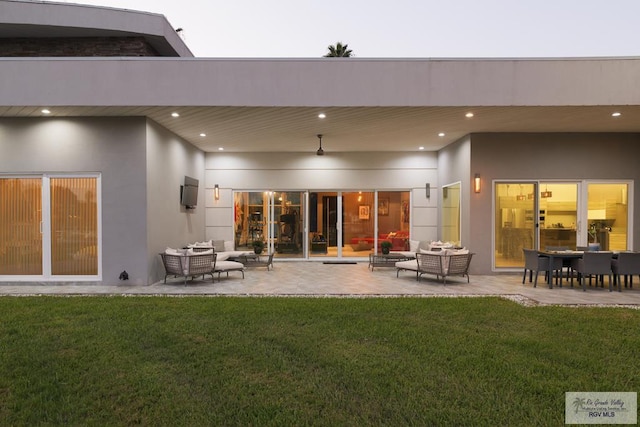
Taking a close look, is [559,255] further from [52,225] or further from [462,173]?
[52,225]

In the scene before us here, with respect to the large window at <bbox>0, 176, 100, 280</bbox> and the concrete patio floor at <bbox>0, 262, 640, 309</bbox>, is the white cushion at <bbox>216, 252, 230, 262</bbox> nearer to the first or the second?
the concrete patio floor at <bbox>0, 262, 640, 309</bbox>

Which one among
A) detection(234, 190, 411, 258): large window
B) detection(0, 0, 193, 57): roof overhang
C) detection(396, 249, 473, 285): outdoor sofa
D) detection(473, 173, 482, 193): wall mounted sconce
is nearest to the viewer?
A: detection(396, 249, 473, 285): outdoor sofa

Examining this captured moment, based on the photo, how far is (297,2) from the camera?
43250 mm

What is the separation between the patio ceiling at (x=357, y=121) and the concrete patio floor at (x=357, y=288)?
3453 mm

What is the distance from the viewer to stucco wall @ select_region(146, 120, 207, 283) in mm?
7910

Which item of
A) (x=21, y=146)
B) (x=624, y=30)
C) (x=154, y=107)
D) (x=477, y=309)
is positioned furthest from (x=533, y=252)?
(x=624, y=30)

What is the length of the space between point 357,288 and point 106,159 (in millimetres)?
5710

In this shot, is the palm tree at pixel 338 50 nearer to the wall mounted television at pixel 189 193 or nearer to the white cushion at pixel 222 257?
the wall mounted television at pixel 189 193

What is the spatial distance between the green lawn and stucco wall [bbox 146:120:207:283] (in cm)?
244

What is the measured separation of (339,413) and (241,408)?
2.42 ft

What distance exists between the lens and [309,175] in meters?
12.1

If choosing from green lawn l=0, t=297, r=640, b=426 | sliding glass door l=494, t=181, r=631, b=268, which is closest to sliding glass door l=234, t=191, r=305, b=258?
sliding glass door l=494, t=181, r=631, b=268

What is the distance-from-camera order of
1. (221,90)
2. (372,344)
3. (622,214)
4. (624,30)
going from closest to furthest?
1. (372,344)
2. (221,90)
3. (622,214)
4. (624,30)

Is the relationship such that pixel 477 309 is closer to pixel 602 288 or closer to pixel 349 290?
pixel 349 290
